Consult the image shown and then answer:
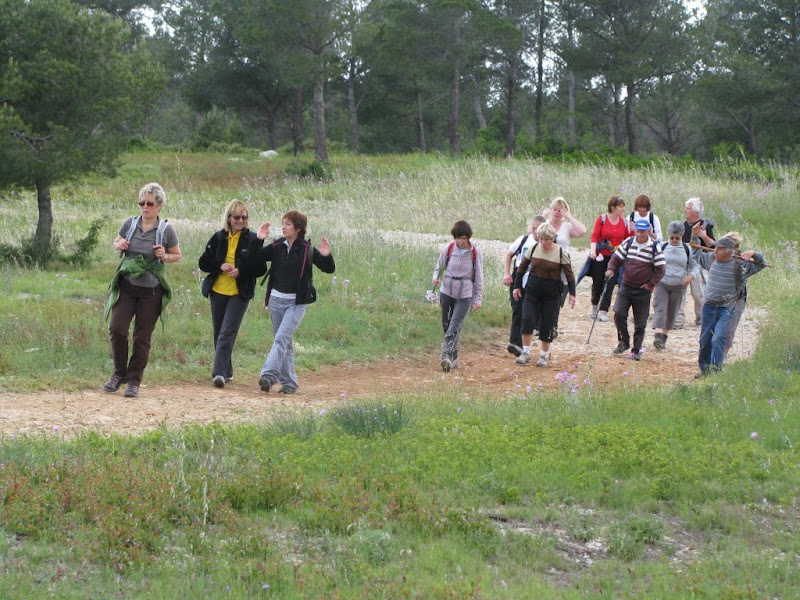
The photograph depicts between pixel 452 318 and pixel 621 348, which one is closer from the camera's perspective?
pixel 452 318

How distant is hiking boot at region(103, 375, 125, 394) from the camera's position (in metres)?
9.67

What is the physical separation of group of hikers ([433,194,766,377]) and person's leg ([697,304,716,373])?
10 millimetres

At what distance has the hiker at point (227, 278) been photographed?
394 inches

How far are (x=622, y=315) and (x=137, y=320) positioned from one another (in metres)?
6.09

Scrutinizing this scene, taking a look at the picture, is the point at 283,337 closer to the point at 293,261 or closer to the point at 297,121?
the point at 293,261

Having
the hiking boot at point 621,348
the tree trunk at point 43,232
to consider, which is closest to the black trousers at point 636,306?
the hiking boot at point 621,348

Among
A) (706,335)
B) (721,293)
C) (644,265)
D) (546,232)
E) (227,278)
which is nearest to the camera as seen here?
(227,278)

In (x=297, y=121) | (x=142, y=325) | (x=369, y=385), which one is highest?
(x=297, y=121)

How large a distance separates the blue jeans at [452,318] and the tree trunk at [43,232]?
7.73 meters

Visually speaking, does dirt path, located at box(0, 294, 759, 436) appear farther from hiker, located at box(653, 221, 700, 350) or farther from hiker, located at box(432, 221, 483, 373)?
hiker, located at box(432, 221, 483, 373)

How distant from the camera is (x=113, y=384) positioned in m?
9.69

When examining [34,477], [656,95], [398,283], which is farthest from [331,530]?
[656,95]

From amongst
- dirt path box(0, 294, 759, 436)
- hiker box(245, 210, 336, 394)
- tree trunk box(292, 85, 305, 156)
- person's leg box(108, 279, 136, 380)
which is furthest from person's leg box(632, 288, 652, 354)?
tree trunk box(292, 85, 305, 156)

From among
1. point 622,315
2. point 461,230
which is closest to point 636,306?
point 622,315
